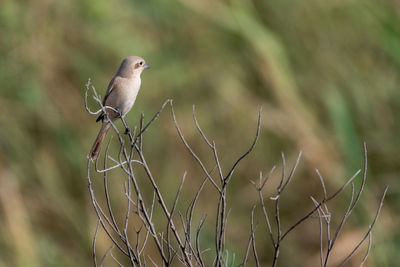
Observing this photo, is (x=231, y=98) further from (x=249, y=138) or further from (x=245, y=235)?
(x=245, y=235)

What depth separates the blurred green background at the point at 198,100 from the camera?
664 centimetres

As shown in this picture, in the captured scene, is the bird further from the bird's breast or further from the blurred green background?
the blurred green background

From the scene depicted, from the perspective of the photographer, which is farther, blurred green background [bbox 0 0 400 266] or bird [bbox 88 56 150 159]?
blurred green background [bbox 0 0 400 266]

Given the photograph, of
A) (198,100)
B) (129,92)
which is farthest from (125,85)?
(198,100)

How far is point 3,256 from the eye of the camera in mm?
7051

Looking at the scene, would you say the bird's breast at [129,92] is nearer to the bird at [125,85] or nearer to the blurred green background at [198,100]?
the bird at [125,85]

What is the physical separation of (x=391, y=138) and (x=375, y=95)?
36 cm

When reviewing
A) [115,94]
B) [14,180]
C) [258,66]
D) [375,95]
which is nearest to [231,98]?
[258,66]

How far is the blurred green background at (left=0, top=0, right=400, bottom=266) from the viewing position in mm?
6641

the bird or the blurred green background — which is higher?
the blurred green background

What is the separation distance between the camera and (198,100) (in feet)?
24.5

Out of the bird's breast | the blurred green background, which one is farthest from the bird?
the blurred green background

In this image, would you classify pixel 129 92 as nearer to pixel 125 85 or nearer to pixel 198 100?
pixel 125 85

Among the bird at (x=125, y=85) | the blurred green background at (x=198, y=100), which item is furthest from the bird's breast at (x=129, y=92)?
the blurred green background at (x=198, y=100)
